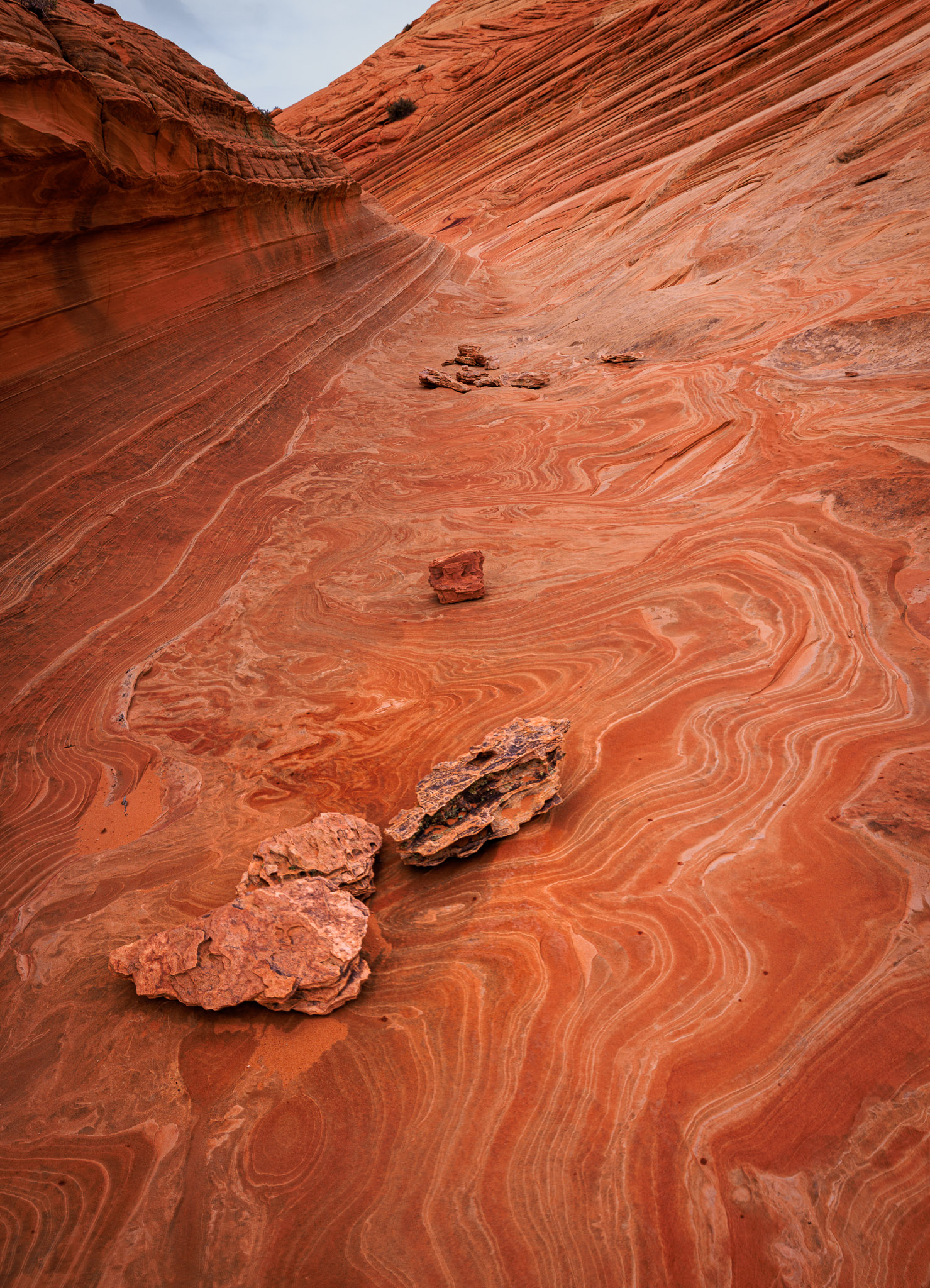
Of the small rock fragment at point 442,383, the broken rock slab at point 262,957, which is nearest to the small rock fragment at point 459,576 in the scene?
the broken rock slab at point 262,957

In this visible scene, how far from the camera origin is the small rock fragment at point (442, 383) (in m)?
11.8

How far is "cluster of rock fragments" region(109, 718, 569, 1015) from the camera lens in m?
2.85

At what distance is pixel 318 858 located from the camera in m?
3.48

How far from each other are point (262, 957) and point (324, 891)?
1.37 ft

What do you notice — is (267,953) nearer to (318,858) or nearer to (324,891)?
(324,891)

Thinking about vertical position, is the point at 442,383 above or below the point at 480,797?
above

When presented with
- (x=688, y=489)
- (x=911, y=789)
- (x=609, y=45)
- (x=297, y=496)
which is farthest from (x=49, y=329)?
(x=609, y=45)

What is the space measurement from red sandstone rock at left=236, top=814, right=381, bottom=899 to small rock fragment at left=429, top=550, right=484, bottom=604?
9.61 feet

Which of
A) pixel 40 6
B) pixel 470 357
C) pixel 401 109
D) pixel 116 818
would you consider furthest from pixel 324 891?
pixel 401 109

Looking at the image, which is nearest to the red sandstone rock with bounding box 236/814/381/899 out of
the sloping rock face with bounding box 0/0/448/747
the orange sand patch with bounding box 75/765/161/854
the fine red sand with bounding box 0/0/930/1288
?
the fine red sand with bounding box 0/0/930/1288

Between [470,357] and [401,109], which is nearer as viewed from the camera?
[470,357]

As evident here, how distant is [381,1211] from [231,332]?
11.1 m

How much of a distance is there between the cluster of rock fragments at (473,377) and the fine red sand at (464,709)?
313 millimetres

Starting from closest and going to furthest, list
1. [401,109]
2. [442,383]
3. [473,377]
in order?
[442,383] → [473,377] → [401,109]
